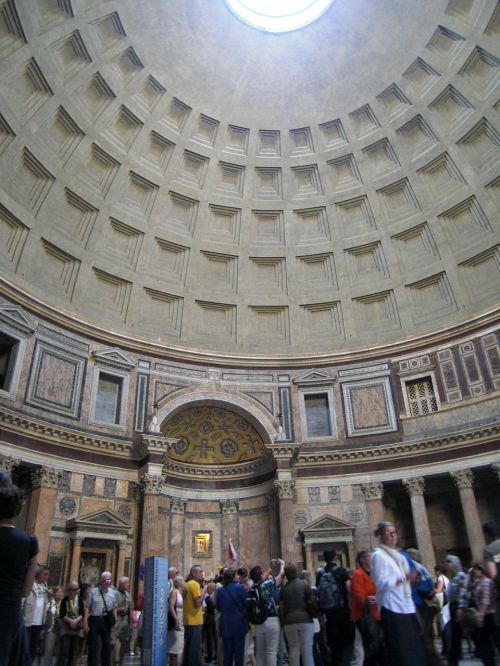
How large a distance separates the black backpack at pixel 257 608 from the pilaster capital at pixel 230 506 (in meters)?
16.2

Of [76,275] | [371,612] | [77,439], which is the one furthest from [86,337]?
[371,612]

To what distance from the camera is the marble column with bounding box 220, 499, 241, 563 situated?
76.6ft

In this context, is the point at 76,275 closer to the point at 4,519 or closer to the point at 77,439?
the point at 77,439

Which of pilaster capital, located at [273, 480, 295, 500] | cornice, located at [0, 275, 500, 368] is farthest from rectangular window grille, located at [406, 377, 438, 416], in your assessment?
pilaster capital, located at [273, 480, 295, 500]

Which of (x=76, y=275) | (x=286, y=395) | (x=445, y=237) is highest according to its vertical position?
(x=445, y=237)

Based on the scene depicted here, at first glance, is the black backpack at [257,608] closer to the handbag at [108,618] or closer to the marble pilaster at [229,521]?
the handbag at [108,618]

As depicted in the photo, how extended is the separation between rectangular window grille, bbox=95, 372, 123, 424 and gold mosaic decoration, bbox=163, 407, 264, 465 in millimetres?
3082

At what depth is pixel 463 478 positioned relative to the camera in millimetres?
21406

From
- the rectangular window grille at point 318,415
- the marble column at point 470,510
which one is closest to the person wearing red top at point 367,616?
the marble column at point 470,510

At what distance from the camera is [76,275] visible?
23375 millimetres

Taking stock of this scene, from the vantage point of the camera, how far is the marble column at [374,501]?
22.2 meters

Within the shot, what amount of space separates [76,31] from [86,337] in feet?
40.1

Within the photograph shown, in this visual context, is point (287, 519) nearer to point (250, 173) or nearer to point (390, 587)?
point (250, 173)

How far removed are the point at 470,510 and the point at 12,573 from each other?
20313 millimetres
